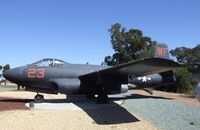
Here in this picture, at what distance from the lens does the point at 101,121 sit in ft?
37.7

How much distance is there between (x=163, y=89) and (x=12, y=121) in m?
25.0

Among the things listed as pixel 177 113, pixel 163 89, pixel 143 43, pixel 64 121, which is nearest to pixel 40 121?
pixel 64 121

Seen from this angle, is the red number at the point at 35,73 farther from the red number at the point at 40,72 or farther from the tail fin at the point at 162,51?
the tail fin at the point at 162,51

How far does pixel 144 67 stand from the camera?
555 inches

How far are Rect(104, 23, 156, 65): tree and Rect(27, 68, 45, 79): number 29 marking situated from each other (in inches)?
1329

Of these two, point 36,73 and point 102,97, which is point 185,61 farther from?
point 36,73

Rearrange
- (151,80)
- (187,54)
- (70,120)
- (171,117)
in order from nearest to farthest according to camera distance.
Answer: (70,120), (171,117), (151,80), (187,54)

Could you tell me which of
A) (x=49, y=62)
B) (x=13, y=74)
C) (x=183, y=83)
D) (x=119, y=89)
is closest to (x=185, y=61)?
(x=183, y=83)

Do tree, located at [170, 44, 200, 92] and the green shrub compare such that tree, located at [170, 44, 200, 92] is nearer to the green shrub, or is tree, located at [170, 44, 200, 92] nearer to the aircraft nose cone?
A: the green shrub

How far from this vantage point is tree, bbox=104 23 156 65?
51.2 metres

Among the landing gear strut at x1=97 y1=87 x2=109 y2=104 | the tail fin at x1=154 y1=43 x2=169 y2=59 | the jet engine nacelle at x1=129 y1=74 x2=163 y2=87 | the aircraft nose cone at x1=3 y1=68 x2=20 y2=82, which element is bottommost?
the landing gear strut at x1=97 y1=87 x2=109 y2=104

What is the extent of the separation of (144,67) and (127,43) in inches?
1506

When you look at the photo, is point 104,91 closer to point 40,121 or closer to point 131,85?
point 131,85

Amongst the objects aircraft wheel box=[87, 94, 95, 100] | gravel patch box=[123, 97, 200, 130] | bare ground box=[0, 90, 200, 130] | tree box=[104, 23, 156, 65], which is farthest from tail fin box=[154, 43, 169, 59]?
tree box=[104, 23, 156, 65]
